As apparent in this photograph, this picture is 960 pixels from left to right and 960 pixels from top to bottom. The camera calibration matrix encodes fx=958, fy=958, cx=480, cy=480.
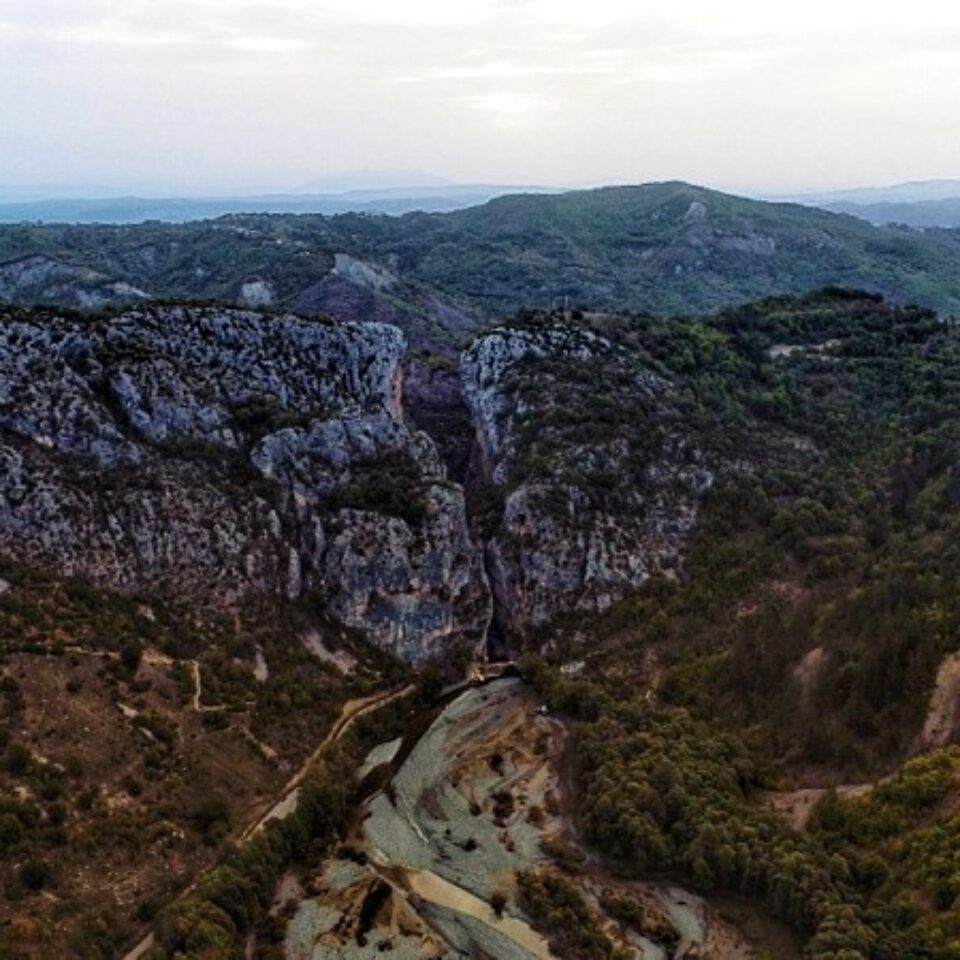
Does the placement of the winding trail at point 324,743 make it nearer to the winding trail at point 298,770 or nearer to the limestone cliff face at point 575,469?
the winding trail at point 298,770

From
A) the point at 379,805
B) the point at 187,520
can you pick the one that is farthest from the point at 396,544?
the point at 379,805

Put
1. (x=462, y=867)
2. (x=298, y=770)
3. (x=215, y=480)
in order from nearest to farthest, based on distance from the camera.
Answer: (x=462, y=867), (x=298, y=770), (x=215, y=480)

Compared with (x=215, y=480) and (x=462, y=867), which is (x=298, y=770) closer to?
(x=462, y=867)

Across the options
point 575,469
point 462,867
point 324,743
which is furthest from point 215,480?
point 462,867

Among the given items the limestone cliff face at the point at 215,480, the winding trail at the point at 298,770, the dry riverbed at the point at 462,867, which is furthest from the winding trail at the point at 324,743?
the limestone cliff face at the point at 215,480

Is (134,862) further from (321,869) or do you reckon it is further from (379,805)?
(379,805)
